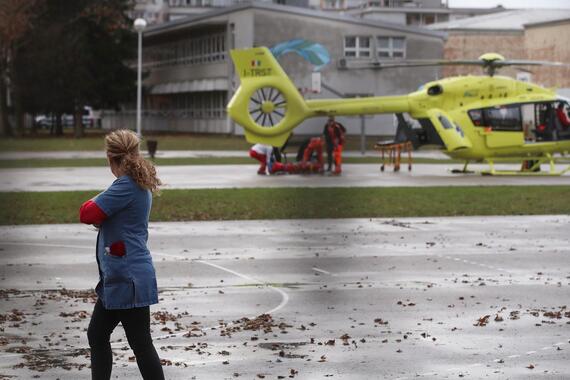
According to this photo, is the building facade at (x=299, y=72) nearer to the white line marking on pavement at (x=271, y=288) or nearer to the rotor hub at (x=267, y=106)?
the rotor hub at (x=267, y=106)

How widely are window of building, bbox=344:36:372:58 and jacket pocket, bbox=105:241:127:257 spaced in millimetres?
41137

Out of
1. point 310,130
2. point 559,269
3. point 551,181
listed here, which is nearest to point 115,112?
point 310,130

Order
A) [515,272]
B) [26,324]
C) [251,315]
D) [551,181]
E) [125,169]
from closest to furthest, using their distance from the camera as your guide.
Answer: [125,169], [26,324], [251,315], [515,272], [551,181]

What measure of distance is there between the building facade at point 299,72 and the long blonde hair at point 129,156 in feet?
111

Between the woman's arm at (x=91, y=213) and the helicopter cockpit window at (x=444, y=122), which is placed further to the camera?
the helicopter cockpit window at (x=444, y=122)

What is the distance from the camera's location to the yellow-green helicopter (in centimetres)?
2573

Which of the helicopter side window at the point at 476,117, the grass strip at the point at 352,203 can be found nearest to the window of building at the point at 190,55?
the helicopter side window at the point at 476,117

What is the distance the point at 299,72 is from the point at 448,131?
796 inches

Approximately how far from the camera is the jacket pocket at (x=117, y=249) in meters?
4.38

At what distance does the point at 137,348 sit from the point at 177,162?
26590 millimetres

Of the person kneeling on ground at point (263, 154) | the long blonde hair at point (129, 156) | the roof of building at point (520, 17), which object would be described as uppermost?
the roof of building at point (520, 17)

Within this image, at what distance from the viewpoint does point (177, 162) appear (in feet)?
102

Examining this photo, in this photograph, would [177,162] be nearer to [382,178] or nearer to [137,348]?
[382,178]

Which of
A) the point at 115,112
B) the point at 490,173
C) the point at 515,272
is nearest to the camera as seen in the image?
the point at 515,272
